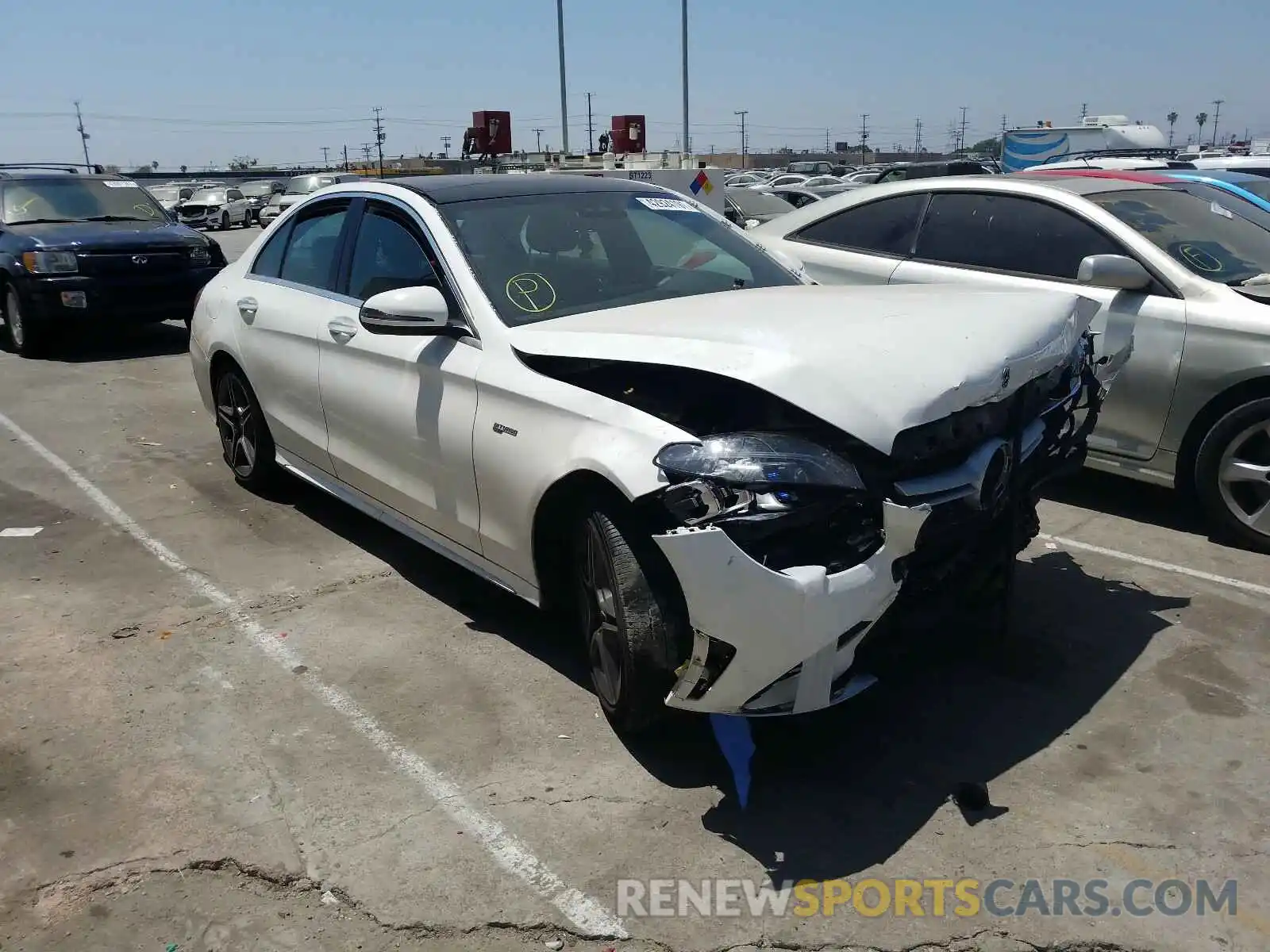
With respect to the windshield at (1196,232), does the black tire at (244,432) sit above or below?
below

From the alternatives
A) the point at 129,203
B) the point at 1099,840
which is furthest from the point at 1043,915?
the point at 129,203

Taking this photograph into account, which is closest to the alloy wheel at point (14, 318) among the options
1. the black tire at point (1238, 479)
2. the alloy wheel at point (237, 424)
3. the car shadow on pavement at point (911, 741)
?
the alloy wheel at point (237, 424)

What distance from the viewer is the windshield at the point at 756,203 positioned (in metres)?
18.9

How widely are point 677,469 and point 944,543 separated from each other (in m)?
0.85

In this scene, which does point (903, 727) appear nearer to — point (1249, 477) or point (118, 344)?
point (1249, 477)

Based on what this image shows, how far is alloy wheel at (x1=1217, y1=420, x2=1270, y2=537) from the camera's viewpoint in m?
4.78

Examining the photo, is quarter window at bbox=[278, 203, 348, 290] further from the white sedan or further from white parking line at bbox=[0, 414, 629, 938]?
the white sedan

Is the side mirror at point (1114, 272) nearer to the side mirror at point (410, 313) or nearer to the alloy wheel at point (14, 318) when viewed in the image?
the side mirror at point (410, 313)

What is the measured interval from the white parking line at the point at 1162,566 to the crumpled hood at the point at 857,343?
1660 millimetres

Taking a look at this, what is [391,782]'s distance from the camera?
3.28 m

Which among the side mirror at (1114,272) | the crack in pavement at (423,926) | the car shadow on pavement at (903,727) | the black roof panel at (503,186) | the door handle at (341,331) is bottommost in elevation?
the crack in pavement at (423,926)

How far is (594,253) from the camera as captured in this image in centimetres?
423

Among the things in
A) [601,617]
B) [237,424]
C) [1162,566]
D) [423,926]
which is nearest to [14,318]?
[237,424]

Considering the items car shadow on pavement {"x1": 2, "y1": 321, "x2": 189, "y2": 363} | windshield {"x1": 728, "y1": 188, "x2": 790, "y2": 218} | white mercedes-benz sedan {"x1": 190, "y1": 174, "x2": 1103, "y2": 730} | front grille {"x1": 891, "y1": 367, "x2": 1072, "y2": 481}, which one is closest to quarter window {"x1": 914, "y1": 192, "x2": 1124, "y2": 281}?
white mercedes-benz sedan {"x1": 190, "y1": 174, "x2": 1103, "y2": 730}
